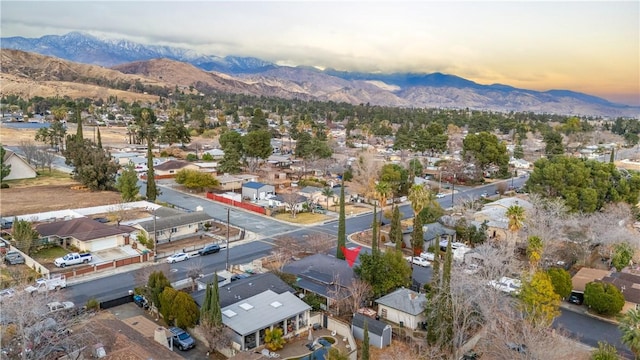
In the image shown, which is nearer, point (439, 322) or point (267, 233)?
point (439, 322)

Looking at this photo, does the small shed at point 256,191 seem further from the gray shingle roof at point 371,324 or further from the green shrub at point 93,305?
the gray shingle roof at point 371,324

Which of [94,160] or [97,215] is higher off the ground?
[94,160]

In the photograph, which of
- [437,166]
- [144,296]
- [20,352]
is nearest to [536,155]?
[437,166]

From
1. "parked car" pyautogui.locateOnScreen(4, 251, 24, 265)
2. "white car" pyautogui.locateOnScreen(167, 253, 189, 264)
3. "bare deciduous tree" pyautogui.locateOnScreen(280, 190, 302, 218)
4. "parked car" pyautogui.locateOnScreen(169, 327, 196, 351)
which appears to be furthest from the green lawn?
"bare deciduous tree" pyautogui.locateOnScreen(280, 190, 302, 218)

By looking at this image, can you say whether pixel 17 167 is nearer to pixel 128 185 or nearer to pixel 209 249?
pixel 128 185

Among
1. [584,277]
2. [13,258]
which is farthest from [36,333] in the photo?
[584,277]

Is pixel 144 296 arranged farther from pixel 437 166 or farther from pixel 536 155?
pixel 536 155

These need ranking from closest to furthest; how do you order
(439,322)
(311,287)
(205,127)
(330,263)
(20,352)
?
(20,352), (439,322), (311,287), (330,263), (205,127)

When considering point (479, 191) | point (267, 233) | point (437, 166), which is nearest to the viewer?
point (267, 233)
